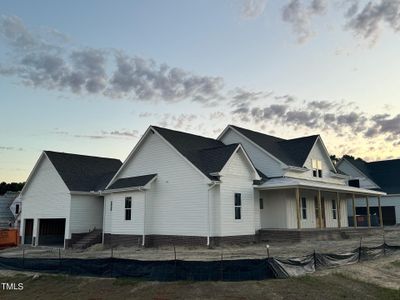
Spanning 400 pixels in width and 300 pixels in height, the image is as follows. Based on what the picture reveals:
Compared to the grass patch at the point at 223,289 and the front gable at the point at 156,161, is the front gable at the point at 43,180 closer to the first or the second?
the front gable at the point at 156,161

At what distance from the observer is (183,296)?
12.6m

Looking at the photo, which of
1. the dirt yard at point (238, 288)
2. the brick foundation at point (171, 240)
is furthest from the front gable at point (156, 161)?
the dirt yard at point (238, 288)

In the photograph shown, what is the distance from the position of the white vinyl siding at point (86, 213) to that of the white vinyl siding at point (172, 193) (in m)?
4.27

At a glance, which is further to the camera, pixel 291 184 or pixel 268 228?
pixel 268 228

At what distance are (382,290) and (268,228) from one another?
576 inches

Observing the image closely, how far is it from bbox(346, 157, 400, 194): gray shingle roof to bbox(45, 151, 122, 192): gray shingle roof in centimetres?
3129

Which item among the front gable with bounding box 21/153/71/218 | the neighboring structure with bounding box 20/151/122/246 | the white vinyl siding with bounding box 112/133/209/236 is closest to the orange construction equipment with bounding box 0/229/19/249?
the neighboring structure with bounding box 20/151/122/246

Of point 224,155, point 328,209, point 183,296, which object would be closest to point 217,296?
point 183,296

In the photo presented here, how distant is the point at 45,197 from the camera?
108 ft

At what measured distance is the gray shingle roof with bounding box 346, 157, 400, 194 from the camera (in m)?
47.5

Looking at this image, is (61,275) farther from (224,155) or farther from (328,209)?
(328,209)

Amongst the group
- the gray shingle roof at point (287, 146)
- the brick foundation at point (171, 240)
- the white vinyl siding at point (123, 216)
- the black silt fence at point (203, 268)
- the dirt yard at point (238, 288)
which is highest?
the gray shingle roof at point (287, 146)

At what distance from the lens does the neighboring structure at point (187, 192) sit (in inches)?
964

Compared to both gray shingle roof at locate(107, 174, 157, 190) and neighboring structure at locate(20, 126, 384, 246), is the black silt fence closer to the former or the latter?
neighboring structure at locate(20, 126, 384, 246)
